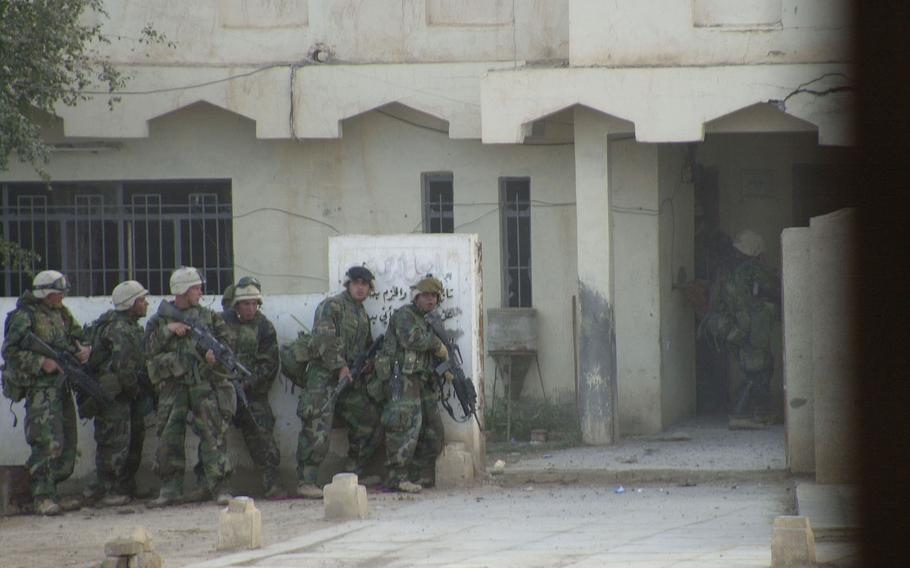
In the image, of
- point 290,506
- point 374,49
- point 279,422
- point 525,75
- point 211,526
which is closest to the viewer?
point 211,526

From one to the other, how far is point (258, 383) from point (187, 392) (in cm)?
59

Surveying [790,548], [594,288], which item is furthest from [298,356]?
[790,548]

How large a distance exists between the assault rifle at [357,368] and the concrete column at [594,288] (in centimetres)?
296

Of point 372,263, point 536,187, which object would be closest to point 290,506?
point 372,263

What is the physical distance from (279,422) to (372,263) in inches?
55.9

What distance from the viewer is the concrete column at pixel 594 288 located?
15344mm

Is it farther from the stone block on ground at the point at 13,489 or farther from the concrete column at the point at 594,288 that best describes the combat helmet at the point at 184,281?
the concrete column at the point at 594,288

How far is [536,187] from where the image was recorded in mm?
16625

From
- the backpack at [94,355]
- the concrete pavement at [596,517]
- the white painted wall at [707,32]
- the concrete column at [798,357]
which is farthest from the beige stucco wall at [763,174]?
the backpack at [94,355]

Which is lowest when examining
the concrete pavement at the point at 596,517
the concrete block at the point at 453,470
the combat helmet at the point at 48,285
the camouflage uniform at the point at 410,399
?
the concrete pavement at the point at 596,517

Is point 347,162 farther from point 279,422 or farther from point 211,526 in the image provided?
point 211,526

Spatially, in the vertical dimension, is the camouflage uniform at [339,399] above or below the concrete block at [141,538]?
above

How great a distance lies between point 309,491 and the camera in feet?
41.5

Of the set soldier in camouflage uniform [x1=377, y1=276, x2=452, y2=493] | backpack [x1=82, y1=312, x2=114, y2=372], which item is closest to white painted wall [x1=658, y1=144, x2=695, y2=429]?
soldier in camouflage uniform [x1=377, y1=276, x2=452, y2=493]
